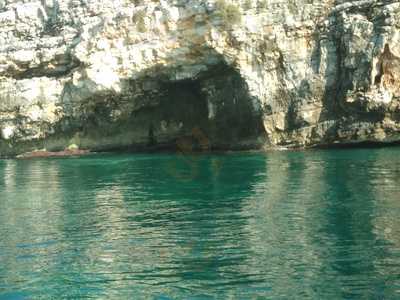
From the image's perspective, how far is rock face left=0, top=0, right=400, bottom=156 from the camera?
139ft

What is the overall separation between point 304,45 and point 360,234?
104 feet

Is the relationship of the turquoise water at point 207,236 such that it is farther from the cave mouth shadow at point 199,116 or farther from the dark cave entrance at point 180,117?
the dark cave entrance at point 180,117

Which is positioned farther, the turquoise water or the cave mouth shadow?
the cave mouth shadow

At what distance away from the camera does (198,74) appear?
46.8 meters

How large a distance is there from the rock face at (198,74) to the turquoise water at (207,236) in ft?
48.4

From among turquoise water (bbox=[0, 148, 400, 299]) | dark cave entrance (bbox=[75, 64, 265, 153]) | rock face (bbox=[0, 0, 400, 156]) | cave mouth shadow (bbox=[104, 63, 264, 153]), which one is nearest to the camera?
turquoise water (bbox=[0, 148, 400, 299])

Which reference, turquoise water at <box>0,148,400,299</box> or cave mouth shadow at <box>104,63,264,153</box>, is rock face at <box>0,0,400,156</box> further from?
turquoise water at <box>0,148,400,299</box>

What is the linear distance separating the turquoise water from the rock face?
1477 cm

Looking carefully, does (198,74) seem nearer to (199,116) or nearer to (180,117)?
(199,116)

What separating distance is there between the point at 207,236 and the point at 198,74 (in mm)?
32819

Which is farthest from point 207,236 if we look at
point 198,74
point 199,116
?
point 199,116

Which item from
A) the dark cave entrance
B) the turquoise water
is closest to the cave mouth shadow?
the dark cave entrance

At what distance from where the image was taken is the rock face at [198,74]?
4241 centimetres

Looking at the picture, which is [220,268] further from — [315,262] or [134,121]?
[134,121]
